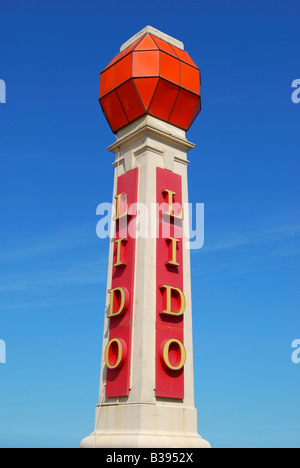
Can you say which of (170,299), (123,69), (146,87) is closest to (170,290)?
(170,299)

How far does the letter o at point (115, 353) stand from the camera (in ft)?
70.3

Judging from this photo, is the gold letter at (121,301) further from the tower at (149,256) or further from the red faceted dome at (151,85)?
the red faceted dome at (151,85)

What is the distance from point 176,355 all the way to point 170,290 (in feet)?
9.82

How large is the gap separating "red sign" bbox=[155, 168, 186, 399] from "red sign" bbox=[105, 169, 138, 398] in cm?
131

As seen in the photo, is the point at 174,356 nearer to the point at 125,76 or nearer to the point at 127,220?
the point at 127,220

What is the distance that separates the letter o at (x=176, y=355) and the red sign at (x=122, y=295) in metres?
1.57

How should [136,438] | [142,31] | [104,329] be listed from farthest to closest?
[142,31] < [104,329] < [136,438]

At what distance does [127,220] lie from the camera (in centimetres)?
2414

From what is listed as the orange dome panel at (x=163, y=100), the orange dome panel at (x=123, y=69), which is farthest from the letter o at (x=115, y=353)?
the orange dome panel at (x=123, y=69)

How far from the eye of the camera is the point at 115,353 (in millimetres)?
22219

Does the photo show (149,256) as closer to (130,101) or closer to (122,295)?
(122,295)

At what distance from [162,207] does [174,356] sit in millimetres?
7243

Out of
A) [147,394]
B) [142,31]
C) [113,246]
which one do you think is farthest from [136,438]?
[142,31]
